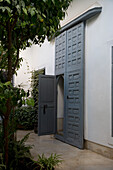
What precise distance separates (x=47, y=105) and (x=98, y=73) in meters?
A: 2.00

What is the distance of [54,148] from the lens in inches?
193

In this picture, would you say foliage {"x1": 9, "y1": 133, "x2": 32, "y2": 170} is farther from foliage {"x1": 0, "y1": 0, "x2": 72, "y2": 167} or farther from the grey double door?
the grey double door

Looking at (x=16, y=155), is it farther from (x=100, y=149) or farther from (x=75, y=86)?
(x=75, y=86)

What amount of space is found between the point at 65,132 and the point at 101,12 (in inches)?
130

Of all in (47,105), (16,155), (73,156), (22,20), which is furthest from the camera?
(47,105)

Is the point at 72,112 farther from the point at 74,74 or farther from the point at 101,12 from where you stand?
the point at 101,12

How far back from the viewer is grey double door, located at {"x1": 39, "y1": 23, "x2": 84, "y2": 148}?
4934 millimetres

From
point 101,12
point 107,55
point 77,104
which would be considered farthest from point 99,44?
point 77,104

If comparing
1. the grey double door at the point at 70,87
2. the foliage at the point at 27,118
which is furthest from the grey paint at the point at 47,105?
the foliage at the point at 27,118

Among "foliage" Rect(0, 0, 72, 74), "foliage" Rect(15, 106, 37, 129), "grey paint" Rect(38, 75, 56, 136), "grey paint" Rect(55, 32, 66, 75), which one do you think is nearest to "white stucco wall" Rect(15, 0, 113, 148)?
"grey paint" Rect(55, 32, 66, 75)

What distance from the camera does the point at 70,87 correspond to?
5.38 meters

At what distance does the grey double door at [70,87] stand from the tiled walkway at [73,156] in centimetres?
29

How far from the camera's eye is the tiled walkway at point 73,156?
11.8ft

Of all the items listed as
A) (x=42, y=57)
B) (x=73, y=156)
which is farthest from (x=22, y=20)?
(x=42, y=57)
